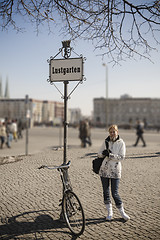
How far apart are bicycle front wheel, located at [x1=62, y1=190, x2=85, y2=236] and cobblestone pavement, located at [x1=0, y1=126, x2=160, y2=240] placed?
0.42 ft

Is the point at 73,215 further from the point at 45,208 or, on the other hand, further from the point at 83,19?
the point at 83,19

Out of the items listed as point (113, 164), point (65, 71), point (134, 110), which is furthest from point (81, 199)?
point (134, 110)

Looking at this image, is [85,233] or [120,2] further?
[120,2]

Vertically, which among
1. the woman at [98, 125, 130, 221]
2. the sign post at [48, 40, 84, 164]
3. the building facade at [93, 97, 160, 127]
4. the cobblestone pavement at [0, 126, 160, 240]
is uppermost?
the building facade at [93, 97, 160, 127]

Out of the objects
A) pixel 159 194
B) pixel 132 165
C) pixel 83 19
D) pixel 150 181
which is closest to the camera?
pixel 83 19

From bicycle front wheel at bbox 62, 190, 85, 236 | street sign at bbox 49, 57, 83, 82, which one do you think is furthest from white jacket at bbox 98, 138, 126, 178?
street sign at bbox 49, 57, 83, 82

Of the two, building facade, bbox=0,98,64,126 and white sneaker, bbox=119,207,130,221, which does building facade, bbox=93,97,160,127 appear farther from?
white sneaker, bbox=119,207,130,221

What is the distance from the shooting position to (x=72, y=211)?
4.22m

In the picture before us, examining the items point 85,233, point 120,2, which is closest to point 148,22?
point 120,2

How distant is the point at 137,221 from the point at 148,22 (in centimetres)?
357

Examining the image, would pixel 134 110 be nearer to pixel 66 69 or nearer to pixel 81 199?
pixel 81 199

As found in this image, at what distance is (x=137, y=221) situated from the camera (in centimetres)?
436

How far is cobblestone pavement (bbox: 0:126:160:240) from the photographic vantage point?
13.1ft

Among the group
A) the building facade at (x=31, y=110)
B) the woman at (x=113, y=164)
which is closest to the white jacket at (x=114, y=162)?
the woman at (x=113, y=164)
